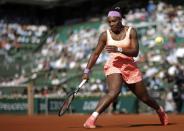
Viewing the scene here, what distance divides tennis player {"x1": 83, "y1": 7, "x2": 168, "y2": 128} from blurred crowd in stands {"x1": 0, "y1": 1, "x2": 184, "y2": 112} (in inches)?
456

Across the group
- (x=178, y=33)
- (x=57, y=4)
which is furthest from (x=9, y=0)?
(x=178, y=33)

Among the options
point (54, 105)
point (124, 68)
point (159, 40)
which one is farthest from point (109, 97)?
point (159, 40)

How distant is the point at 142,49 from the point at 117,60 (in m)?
17.4

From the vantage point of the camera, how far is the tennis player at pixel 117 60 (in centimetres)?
858

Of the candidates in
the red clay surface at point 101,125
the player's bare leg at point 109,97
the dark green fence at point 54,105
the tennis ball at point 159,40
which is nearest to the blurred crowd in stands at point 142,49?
the tennis ball at point 159,40

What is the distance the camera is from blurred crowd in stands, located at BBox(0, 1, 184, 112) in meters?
21.1

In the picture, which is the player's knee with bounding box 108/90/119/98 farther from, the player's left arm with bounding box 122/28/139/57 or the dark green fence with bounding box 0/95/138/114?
the dark green fence with bounding box 0/95/138/114

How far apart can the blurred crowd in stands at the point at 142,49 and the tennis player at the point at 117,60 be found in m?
11.6

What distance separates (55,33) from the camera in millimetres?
36656

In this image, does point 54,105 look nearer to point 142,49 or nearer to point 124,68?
point 142,49

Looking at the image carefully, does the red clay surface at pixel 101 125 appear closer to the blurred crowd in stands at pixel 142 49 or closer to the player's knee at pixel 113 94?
the player's knee at pixel 113 94

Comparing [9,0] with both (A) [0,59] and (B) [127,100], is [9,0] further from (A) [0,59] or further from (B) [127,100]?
(B) [127,100]

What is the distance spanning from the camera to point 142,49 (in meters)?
26.1

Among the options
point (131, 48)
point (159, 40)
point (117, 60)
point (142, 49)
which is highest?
point (131, 48)
